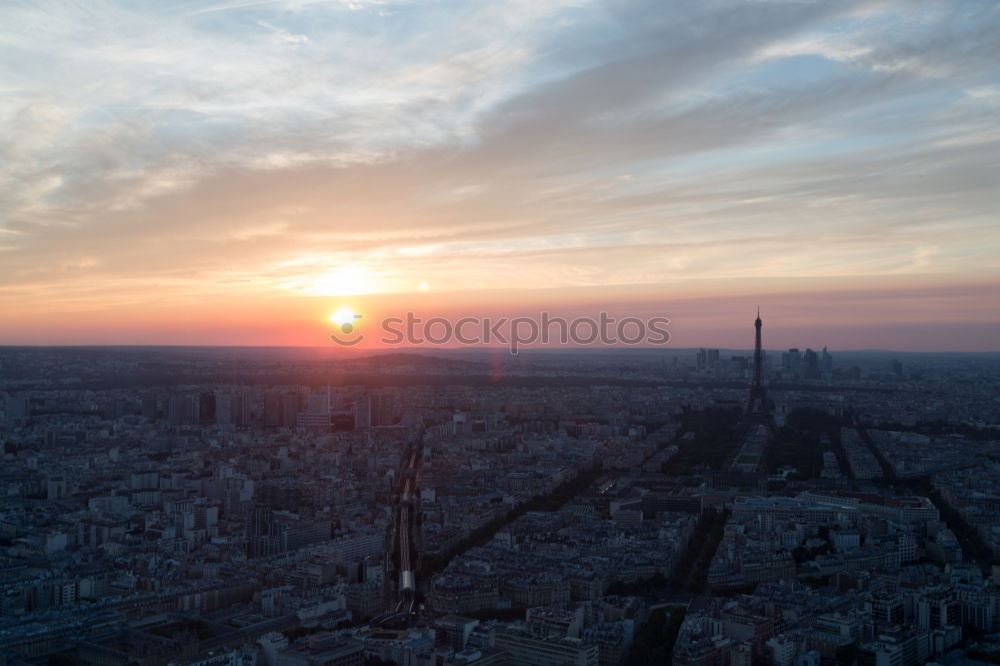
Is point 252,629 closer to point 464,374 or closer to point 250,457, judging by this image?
point 250,457

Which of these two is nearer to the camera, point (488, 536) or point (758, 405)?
point (488, 536)

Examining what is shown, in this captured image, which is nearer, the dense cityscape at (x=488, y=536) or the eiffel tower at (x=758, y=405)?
the dense cityscape at (x=488, y=536)

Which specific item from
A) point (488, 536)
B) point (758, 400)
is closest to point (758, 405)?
point (758, 400)

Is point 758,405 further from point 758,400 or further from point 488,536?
point 488,536

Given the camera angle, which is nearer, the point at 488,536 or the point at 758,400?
the point at 488,536

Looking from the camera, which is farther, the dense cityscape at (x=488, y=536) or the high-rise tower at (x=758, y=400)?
the high-rise tower at (x=758, y=400)

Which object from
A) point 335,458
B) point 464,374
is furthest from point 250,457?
point 464,374

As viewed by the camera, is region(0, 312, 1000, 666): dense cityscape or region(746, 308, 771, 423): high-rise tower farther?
region(746, 308, 771, 423): high-rise tower

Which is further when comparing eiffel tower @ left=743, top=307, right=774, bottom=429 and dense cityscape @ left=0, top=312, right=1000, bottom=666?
eiffel tower @ left=743, top=307, right=774, bottom=429
